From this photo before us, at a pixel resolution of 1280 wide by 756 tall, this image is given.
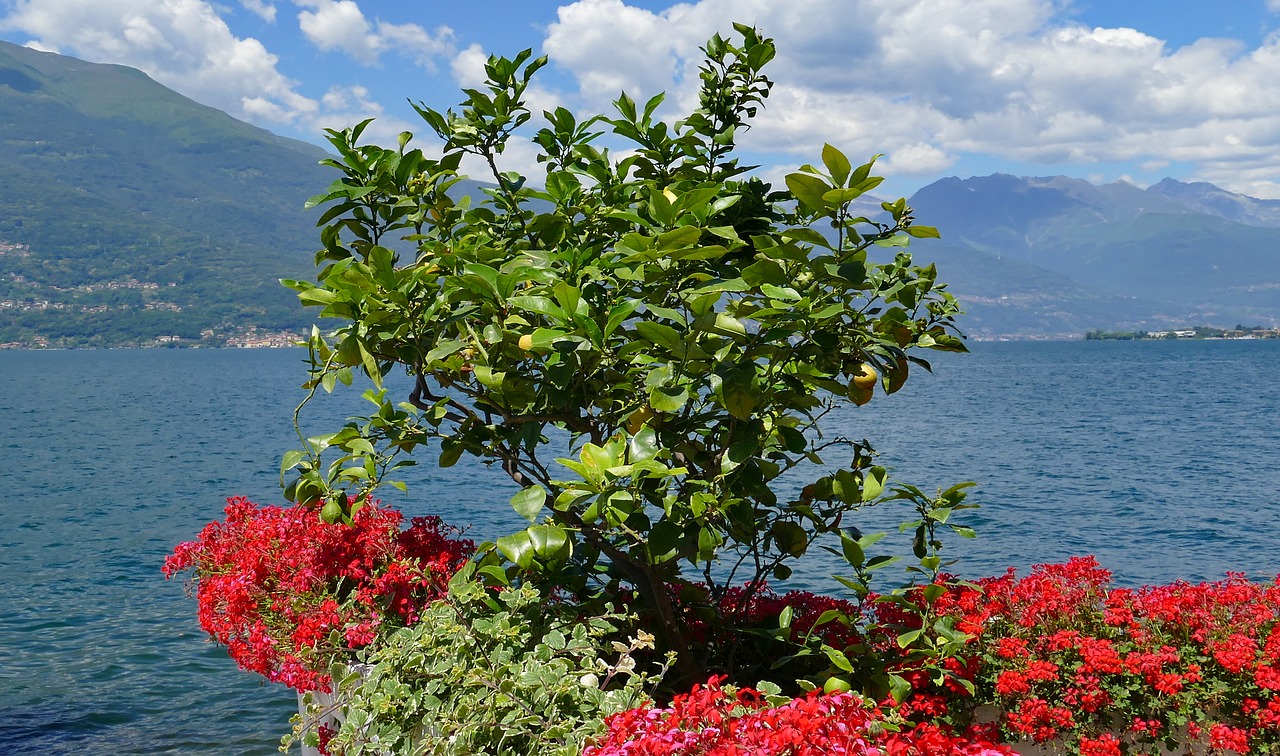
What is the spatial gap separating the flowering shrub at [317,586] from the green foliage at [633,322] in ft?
2.61

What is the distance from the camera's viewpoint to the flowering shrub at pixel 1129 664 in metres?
4.47

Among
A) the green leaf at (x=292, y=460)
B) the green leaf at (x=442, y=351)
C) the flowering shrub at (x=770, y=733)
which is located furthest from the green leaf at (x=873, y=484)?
the green leaf at (x=292, y=460)

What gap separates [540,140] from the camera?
4688 mm

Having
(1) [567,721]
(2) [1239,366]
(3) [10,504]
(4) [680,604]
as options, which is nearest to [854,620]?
(4) [680,604]

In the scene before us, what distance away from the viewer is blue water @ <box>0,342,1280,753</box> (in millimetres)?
10508

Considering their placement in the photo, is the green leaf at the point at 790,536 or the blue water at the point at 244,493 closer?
the green leaf at the point at 790,536

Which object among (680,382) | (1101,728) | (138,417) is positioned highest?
(680,382)

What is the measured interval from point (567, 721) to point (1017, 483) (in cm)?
2838

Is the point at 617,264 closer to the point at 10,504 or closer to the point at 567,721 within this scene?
the point at 567,721

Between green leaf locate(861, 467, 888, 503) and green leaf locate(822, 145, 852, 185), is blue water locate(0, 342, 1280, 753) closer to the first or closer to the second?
green leaf locate(861, 467, 888, 503)

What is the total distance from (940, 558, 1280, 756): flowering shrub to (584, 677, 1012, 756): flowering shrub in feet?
6.15

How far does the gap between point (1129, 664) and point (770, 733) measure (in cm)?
276

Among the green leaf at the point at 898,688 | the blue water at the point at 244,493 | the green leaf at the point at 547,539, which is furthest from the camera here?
the blue water at the point at 244,493

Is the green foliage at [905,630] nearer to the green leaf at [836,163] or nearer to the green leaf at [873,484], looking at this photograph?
the green leaf at [873,484]
